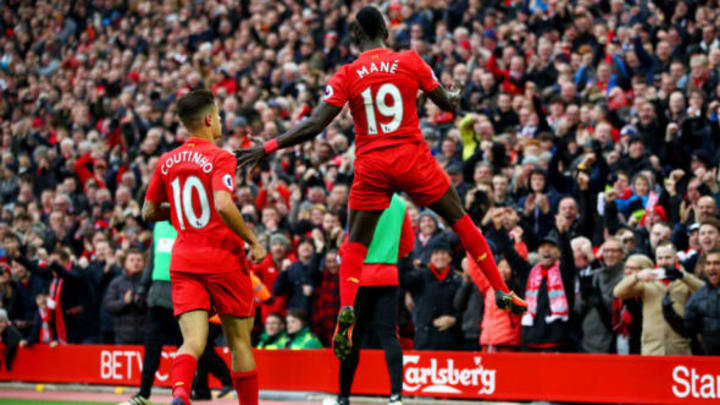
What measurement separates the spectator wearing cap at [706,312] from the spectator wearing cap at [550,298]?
1201 millimetres

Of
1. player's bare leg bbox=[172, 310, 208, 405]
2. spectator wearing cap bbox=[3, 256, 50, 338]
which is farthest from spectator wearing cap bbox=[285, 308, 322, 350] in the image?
player's bare leg bbox=[172, 310, 208, 405]

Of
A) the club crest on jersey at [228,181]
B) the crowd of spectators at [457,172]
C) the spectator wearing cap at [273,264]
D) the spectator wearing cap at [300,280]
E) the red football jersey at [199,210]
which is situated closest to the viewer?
the club crest on jersey at [228,181]

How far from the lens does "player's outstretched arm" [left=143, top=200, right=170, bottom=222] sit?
804cm

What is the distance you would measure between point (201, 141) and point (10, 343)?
8788 millimetres

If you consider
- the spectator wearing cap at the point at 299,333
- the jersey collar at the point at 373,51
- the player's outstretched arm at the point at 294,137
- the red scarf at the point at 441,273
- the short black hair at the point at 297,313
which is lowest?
the spectator wearing cap at the point at 299,333

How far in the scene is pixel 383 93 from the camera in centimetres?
773

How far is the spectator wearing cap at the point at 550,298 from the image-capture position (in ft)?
37.6

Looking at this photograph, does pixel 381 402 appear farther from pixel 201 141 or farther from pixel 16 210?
pixel 16 210

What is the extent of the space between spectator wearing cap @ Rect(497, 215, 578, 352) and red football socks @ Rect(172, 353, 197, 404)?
16.6 ft

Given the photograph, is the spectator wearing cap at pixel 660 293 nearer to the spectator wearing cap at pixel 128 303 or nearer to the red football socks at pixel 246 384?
the red football socks at pixel 246 384

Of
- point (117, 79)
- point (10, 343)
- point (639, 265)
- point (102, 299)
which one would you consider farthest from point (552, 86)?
point (117, 79)

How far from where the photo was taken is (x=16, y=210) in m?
19.4

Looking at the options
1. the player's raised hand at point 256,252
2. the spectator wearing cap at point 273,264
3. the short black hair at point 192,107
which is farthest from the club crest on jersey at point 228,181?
the spectator wearing cap at point 273,264

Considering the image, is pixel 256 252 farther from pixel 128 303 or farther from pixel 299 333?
pixel 128 303
